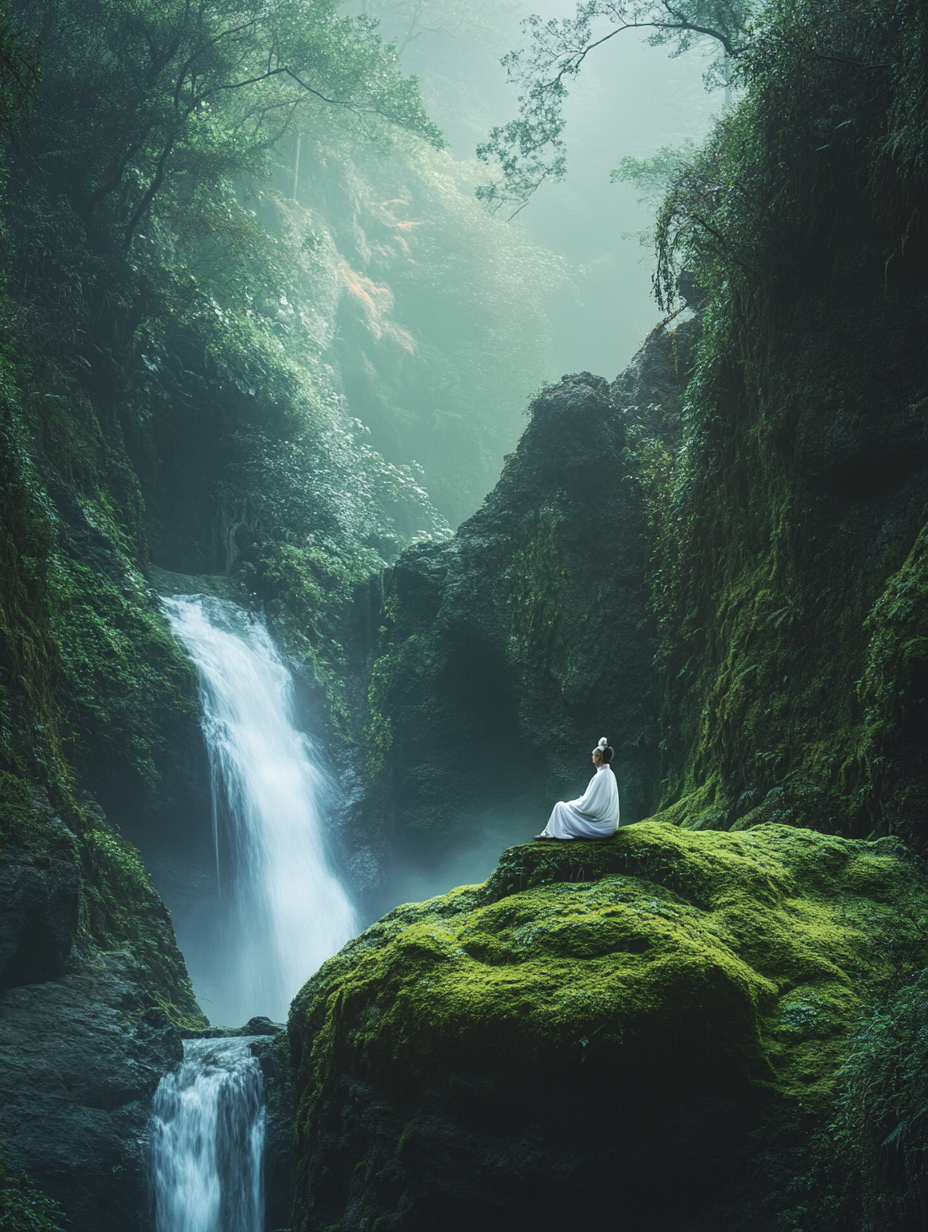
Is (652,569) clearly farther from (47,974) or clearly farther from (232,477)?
(232,477)

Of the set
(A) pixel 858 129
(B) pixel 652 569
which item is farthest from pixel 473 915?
(B) pixel 652 569

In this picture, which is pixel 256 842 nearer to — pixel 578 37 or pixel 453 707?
pixel 453 707

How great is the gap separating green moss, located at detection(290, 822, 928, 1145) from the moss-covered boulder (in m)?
0.01

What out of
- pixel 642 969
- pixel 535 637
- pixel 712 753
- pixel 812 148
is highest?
pixel 535 637

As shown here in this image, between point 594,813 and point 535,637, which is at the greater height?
point 535,637

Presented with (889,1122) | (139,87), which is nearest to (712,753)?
(889,1122)

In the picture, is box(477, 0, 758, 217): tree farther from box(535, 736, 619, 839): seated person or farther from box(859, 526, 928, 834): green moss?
box(535, 736, 619, 839): seated person

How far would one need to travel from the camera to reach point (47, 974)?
8.48m

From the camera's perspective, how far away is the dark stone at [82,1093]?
24.3 feet

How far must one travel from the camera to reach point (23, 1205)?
6.84m

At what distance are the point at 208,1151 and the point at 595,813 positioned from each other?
6007 mm

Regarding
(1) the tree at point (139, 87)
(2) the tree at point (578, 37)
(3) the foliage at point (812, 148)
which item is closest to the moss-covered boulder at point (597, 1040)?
(3) the foliage at point (812, 148)

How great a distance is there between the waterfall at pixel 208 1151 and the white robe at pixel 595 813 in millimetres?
5314

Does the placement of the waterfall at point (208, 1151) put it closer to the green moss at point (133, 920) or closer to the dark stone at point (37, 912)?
the green moss at point (133, 920)
